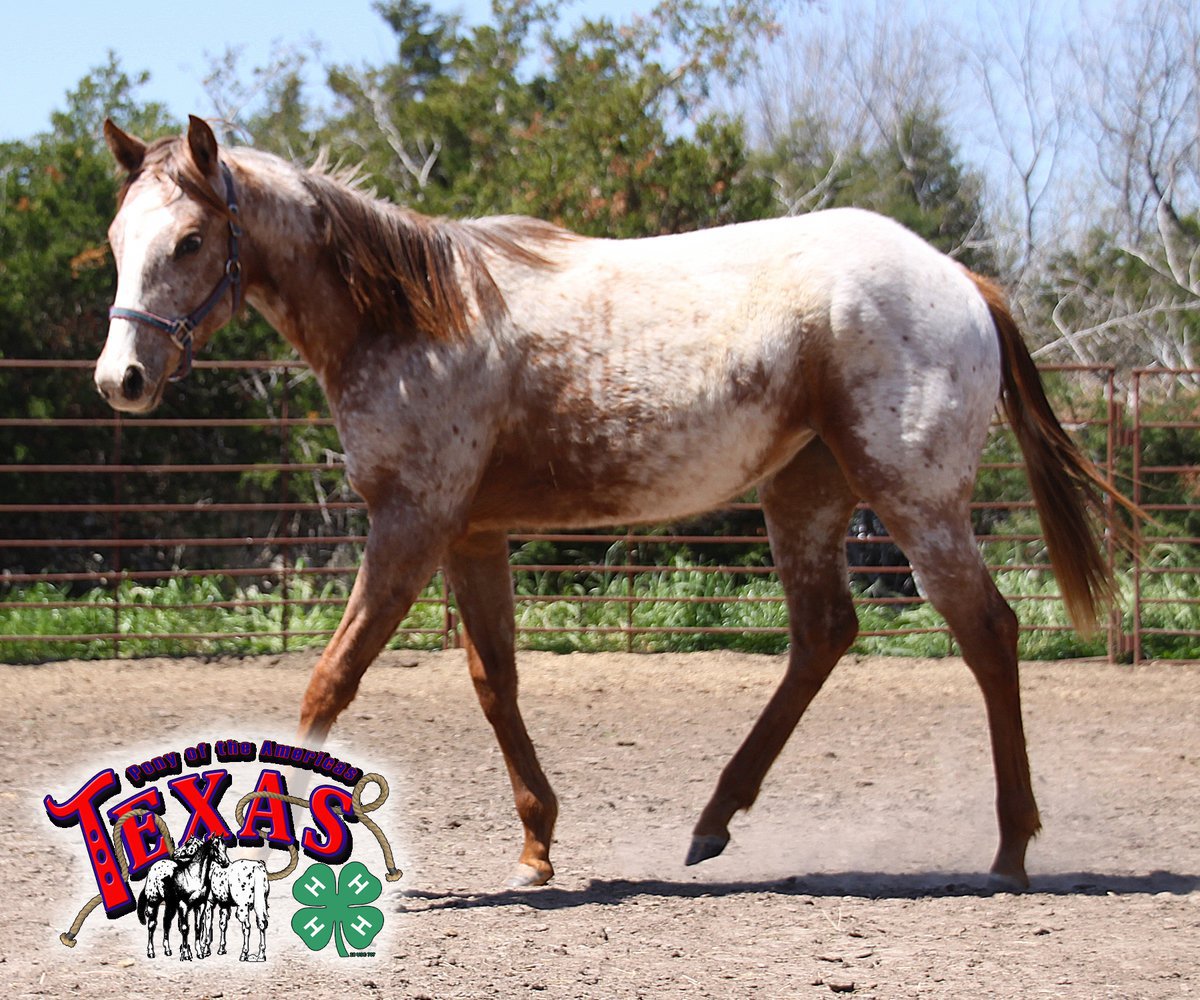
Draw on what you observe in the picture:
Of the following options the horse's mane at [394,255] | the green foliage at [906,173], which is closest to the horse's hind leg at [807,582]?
the horse's mane at [394,255]

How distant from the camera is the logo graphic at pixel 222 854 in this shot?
324cm

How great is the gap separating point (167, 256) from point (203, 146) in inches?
11.9

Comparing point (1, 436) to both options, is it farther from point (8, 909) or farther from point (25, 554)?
point (8, 909)

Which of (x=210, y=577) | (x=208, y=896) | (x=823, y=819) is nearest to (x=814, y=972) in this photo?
(x=208, y=896)

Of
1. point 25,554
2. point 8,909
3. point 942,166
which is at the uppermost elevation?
point 942,166

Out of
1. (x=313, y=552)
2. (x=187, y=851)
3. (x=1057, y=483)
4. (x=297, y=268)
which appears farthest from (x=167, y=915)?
(x=313, y=552)

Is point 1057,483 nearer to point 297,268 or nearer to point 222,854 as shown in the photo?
point 297,268

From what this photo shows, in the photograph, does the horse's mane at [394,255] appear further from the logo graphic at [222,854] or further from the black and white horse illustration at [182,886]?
the black and white horse illustration at [182,886]

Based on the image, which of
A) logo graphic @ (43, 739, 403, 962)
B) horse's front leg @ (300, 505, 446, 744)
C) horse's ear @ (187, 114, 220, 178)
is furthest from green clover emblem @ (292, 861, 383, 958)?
horse's ear @ (187, 114, 220, 178)

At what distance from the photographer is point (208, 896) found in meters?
3.24

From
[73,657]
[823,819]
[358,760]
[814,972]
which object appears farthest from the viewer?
[73,657]

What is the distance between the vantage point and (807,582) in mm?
4574

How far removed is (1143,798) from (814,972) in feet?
8.42

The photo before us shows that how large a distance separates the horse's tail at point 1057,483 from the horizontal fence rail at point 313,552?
450 centimetres
